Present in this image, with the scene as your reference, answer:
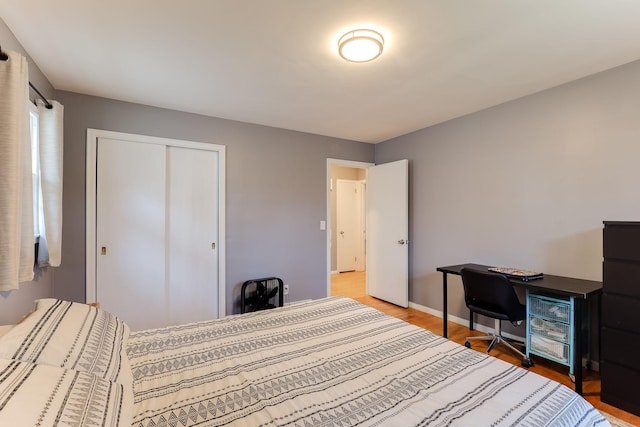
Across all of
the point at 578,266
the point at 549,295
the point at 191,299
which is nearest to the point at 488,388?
the point at 549,295

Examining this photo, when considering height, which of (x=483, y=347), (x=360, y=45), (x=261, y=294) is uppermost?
(x=360, y=45)

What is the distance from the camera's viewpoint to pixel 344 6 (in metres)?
1.55

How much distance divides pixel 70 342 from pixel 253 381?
753 millimetres

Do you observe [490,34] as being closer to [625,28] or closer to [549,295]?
[625,28]

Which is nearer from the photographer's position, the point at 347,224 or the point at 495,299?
the point at 495,299

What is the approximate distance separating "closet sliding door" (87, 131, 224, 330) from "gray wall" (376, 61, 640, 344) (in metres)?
2.59

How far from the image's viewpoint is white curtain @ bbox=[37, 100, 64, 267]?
2.12 m

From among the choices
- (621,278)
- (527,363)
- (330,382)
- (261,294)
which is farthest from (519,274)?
(261,294)

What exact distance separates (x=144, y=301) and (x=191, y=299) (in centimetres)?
44

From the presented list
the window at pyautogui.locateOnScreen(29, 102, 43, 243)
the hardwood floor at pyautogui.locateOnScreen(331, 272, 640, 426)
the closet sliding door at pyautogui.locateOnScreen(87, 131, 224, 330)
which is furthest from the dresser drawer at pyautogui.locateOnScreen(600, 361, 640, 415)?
the window at pyautogui.locateOnScreen(29, 102, 43, 243)

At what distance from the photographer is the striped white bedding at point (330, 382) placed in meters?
1.02

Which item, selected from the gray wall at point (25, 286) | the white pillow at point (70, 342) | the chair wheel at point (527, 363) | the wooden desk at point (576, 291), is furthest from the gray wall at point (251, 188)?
the wooden desk at point (576, 291)

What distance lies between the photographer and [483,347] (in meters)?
2.79

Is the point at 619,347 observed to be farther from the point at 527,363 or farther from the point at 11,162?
the point at 11,162
